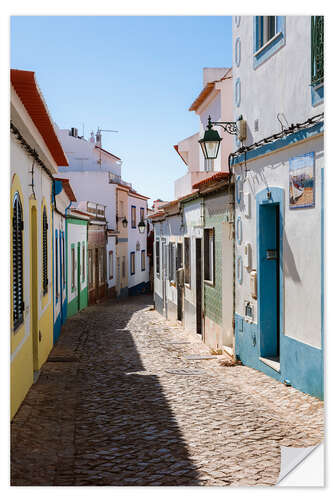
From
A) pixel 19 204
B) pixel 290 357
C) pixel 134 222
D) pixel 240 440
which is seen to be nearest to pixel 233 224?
pixel 290 357

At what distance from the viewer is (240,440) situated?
17.7ft

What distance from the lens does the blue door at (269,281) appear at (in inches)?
313

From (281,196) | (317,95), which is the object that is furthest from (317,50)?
(281,196)

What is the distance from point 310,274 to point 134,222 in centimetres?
2858

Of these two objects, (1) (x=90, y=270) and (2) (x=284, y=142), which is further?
(1) (x=90, y=270)

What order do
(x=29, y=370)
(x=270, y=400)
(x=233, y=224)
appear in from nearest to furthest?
(x=270, y=400), (x=29, y=370), (x=233, y=224)

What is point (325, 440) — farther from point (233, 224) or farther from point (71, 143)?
point (71, 143)

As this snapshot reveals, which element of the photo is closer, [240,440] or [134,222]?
[240,440]

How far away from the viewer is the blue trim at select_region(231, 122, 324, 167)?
19.4 ft

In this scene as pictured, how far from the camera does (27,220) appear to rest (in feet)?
23.1

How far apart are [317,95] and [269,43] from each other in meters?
1.60

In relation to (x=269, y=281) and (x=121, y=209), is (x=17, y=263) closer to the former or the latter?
(x=269, y=281)

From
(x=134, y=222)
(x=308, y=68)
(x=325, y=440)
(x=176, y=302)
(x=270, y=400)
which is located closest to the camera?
(x=325, y=440)

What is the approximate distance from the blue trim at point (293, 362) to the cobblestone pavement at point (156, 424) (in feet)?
0.38
